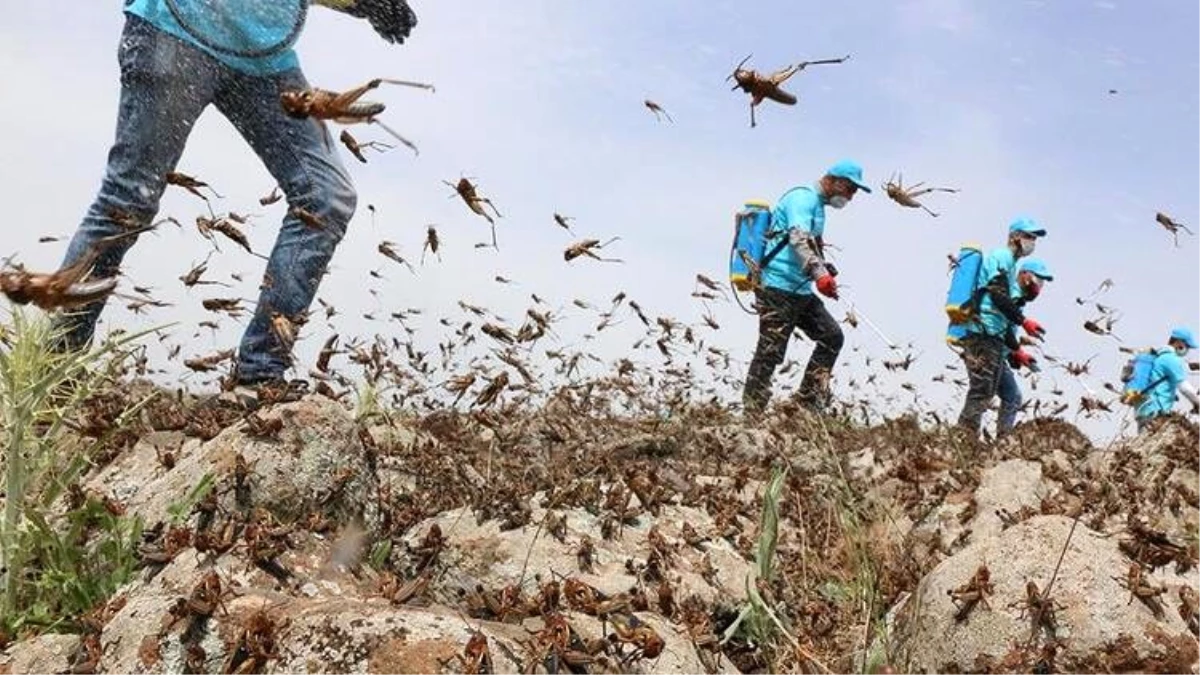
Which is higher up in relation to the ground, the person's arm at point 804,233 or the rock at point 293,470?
the rock at point 293,470

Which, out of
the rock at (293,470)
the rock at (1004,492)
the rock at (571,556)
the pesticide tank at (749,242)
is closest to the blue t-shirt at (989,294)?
the pesticide tank at (749,242)

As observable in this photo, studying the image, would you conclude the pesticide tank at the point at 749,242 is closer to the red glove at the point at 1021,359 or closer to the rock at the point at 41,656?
the red glove at the point at 1021,359

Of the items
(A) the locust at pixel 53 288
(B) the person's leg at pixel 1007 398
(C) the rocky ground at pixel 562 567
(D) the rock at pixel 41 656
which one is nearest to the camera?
(A) the locust at pixel 53 288

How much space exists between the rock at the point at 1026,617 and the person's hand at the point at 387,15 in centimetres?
340

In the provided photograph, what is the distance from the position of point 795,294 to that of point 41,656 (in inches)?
304

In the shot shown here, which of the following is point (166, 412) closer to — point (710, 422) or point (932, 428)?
point (710, 422)

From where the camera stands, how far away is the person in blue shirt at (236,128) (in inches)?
163

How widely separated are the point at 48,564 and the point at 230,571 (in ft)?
3.44

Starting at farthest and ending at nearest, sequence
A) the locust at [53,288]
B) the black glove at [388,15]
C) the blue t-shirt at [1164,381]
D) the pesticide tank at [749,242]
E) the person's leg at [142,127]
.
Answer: the blue t-shirt at [1164,381] → the pesticide tank at [749,242] → the black glove at [388,15] → the person's leg at [142,127] → the locust at [53,288]

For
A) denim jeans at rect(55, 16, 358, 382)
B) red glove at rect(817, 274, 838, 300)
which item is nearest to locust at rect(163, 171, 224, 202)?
denim jeans at rect(55, 16, 358, 382)

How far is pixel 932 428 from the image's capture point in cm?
952

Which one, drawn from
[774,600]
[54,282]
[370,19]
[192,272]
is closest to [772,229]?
[370,19]

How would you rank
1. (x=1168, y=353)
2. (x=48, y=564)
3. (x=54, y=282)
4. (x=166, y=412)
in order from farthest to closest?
(x=1168, y=353) < (x=166, y=412) < (x=48, y=564) < (x=54, y=282)

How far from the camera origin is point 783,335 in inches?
375
